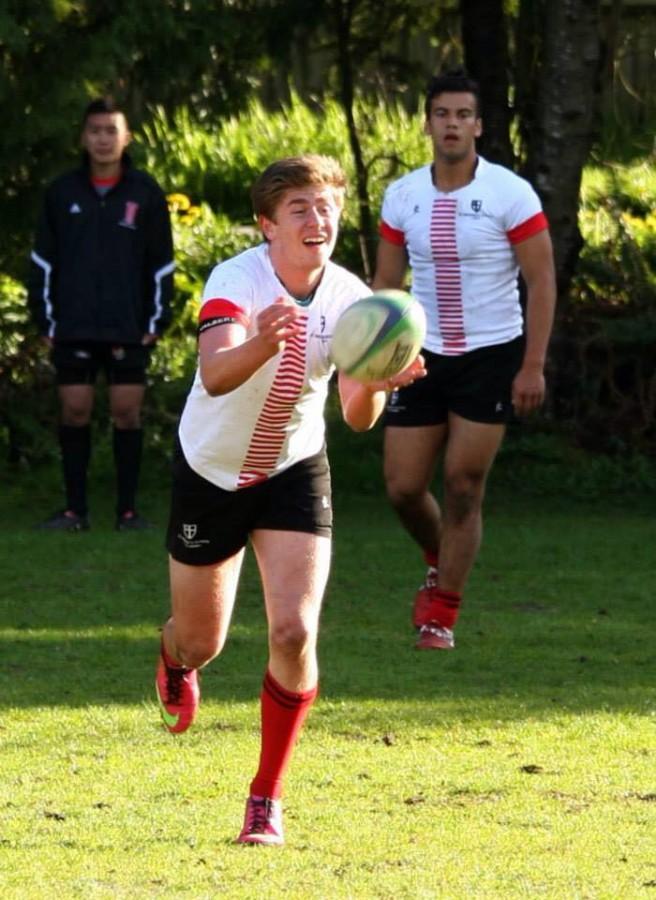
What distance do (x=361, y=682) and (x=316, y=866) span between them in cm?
241

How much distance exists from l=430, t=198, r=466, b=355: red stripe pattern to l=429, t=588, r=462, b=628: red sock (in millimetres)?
1024

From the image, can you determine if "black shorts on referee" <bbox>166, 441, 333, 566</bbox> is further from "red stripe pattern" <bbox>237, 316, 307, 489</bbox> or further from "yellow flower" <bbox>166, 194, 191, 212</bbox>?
"yellow flower" <bbox>166, 194, 191, 212</bbox>

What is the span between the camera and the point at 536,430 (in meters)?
13.2

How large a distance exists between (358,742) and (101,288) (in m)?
4.87

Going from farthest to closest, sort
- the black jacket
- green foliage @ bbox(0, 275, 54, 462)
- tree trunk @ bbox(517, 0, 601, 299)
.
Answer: green foliage @ bbox(0, 275, 54, 462)
tree trunk @ bbox(517, 0, 601, 299)
the black jacket

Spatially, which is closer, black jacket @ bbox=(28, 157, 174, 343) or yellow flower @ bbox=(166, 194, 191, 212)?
black jacket @ bbox=(28, 157, 174, 343)

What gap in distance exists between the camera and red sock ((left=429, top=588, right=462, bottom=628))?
7.95 meters

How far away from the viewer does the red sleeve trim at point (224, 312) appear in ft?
16.8

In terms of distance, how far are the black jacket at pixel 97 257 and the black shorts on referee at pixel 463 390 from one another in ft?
10.1

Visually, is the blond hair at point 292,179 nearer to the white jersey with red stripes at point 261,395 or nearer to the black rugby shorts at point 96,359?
the white jersey with red stripes at point 261,395

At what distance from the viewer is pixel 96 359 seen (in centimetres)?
1078

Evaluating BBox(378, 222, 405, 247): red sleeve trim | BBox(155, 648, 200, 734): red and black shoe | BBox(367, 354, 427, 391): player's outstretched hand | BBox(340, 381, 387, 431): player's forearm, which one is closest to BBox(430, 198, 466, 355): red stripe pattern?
BBox(378, 222, 405, 247): red sleeve trim

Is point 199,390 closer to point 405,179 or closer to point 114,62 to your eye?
point 405,179

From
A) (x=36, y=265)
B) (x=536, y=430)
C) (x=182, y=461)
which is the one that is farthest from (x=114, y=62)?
(x=182, y=461)
